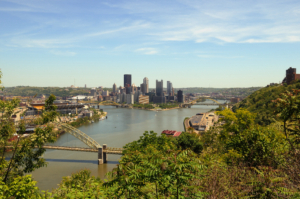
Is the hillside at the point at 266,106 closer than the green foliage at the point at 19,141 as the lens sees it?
No

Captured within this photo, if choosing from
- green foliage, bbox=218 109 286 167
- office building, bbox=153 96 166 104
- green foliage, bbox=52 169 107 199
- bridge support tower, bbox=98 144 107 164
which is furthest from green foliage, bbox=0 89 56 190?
office building, bbox=153 96 166 104

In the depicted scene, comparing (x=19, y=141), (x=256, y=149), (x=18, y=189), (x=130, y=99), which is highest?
(x=19, y=141)

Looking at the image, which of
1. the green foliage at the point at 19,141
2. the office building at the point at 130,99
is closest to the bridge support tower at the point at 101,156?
the green foliage at the point at 19,141

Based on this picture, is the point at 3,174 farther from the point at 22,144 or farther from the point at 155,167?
A: the point at 155,167

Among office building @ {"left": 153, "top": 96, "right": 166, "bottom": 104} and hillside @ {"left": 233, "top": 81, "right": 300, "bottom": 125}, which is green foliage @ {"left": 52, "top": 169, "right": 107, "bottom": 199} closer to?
hillside @ {"left": 233, "top": 81, "right": 300, "bottom": 125}

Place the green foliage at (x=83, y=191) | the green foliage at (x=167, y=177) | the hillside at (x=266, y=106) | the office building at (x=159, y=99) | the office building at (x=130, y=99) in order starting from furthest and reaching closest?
the office building at (x=159, y=99), the office building at (x=130, y=99), the hillside at (x=266, y=106), the green foliage at (x=83, y=191), the green foliage at (x=167, y=177)

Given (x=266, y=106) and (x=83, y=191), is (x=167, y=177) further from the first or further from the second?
(x=266, y=106)

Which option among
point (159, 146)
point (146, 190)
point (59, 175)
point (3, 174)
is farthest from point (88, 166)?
point (146, 190)

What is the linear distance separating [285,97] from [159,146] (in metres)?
5.43

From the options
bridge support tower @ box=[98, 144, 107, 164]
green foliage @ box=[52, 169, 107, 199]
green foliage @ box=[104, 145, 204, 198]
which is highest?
green foliage @ box=[104, 145, 204, 198]

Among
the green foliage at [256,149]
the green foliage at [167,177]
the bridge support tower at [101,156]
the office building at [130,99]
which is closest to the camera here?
the green foliage at [167,177]

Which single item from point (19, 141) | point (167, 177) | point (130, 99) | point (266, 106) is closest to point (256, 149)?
point (167, 177)

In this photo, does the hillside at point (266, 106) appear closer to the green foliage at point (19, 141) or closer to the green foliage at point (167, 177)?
the green foliage at point (167, 177)

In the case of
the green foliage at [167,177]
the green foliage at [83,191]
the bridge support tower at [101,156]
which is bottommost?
the bridge support tower at [101,156]
